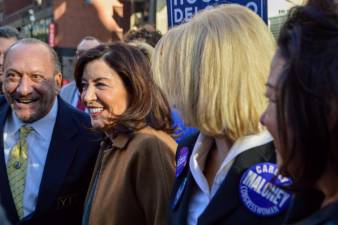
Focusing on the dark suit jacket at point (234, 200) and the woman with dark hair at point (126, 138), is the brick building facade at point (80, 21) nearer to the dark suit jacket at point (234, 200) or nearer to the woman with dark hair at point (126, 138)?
the woman with dark hair at point (126, 138)

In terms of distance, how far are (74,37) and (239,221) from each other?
1073 inches

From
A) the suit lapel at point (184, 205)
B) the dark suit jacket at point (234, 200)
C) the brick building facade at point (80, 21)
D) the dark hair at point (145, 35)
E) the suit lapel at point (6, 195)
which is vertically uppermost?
the dark hair at point (145, 35)

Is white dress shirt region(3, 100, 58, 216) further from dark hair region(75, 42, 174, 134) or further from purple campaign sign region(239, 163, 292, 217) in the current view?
purple campaign sign region(239, 163, 292, 217)

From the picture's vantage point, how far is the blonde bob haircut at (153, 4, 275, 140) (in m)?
1.77

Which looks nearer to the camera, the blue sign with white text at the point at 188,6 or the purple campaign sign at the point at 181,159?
the purple campaign sign at the point at 181,159

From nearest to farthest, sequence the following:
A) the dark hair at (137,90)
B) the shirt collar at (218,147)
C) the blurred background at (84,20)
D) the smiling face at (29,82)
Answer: the shirt collar at (218,147) < the dark hair at (137,90) < the smiling face at (29,82) < the blurred background at (84,20)

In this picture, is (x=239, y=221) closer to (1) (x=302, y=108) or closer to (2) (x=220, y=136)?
(2) (x=220, y=136)

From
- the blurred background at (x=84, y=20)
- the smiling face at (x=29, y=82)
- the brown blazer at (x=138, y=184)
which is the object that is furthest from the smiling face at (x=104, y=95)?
the blurred background at (x=84, y=20)

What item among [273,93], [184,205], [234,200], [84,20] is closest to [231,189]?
[234,200]

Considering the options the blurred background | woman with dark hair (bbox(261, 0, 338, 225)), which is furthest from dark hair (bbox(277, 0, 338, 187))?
the blurred background

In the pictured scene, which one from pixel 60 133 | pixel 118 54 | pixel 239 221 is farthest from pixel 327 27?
pixel 60 133

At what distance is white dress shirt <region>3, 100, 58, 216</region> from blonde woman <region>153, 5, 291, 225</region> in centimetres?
102

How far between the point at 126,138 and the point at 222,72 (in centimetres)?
77

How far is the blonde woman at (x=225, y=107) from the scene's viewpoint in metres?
1.66
